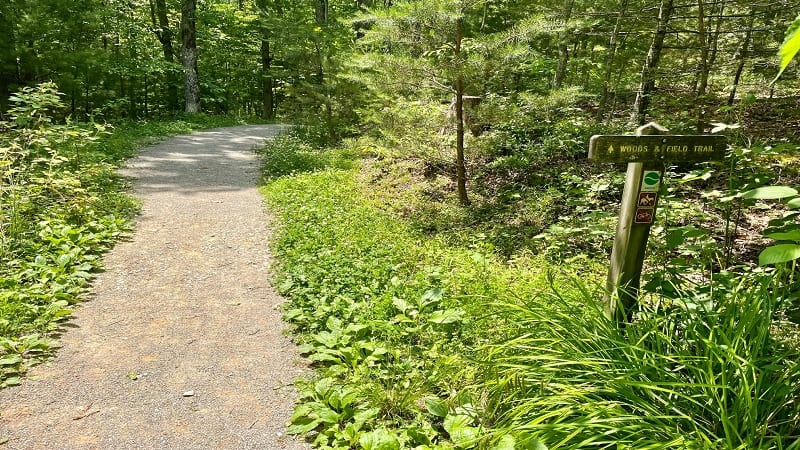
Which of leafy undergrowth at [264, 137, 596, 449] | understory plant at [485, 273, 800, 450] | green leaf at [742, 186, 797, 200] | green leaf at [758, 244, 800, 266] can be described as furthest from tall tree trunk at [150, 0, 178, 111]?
green leaf at [758, 244, 800, 266]

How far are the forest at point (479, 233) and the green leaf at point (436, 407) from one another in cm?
1

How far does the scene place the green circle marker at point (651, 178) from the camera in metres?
2.77

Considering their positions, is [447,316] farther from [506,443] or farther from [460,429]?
[506,443]

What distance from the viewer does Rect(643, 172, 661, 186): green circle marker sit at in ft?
9.08

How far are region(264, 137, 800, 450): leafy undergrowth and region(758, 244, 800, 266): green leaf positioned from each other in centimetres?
50

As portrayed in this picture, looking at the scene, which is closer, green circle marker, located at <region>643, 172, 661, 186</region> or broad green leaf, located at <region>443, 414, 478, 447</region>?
broad green leaf, located at <region>443, 414, 478, 447</region>

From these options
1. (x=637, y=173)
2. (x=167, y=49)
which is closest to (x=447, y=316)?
(x=637, y=173)

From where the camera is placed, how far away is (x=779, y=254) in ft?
5.94

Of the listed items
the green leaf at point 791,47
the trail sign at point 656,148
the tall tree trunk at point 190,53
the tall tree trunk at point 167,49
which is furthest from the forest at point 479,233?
the tall tree trunk at point 167,49

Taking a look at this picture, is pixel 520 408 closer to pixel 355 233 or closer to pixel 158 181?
pixel 355 233

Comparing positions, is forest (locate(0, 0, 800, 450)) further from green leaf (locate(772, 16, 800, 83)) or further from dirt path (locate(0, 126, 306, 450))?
dirt path (locate(0, 126, 306, 450))

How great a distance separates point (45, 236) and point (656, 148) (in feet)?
20.5

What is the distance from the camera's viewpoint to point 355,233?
250 inches

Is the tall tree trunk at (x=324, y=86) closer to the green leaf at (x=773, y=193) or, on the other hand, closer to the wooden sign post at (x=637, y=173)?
the wooden sign post at (x=637, y=173)
